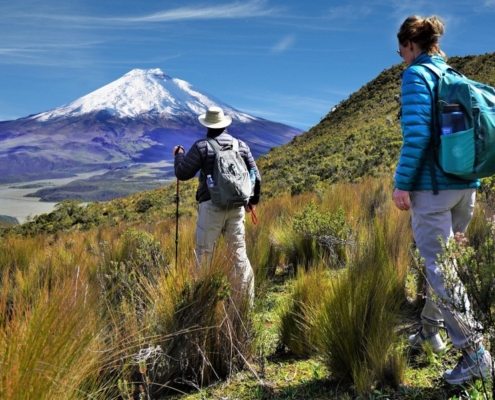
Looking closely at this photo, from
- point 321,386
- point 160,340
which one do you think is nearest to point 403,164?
point 321,386

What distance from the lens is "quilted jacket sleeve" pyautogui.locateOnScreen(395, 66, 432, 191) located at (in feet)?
8.43

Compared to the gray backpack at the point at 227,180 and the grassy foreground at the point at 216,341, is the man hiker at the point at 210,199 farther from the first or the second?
the grassy foreground at the point at 216,341

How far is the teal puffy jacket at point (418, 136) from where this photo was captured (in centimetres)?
257

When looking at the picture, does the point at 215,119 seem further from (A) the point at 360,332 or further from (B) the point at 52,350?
(B) the point at 52,350

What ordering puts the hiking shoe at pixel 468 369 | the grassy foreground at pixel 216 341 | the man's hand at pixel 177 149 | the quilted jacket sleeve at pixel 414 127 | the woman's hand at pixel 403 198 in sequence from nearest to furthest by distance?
the grassy foreground at pixel 216 341, the hiking shoe at pixel 468 369, the quilted jacket sleeve at pixel 414 127, the woman's hand at pixel 403 198, the man's hand at pixel 177 149

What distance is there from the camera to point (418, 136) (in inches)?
101

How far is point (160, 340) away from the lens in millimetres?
2580

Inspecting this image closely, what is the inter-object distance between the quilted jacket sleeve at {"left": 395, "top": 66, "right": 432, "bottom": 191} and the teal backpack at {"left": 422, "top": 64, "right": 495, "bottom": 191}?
7 centimetres

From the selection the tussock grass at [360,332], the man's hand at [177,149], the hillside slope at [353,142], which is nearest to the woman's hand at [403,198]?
the tussock grass at [360,332]

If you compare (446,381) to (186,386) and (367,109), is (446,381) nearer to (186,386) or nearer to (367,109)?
(186,386)

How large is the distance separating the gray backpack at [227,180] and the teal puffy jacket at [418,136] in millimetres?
1651

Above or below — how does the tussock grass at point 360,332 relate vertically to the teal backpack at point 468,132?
below

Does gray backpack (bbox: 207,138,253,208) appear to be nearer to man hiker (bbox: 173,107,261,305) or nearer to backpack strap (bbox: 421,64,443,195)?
man hiker (bbox: 173,107,261,305)

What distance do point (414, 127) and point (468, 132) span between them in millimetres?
266
